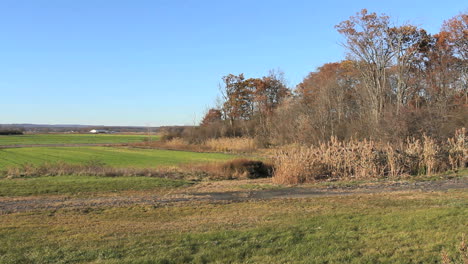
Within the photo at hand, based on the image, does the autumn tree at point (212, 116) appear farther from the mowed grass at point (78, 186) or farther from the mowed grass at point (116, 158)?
the mowed grass at point (78, 186)

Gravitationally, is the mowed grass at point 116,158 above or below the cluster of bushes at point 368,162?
below

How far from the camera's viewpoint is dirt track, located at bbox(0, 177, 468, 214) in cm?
1349

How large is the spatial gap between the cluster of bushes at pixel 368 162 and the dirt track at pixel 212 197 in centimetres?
296

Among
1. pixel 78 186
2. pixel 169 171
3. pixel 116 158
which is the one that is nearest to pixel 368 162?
pixel 169 171

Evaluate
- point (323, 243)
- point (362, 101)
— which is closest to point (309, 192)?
point (323, 243)

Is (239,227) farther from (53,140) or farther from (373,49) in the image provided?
(53,140)

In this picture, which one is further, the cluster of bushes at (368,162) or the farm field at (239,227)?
the cluster of bushes at (368,162)

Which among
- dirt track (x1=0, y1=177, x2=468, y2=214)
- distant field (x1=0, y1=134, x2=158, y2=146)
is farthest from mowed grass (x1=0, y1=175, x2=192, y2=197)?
distant field (x1=0, y1=134, x2=158, y2=146)

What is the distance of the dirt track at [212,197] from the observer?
13.5 meters

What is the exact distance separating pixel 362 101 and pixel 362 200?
36.8 meters

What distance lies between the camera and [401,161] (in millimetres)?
20594

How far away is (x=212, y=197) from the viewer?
15.3 meters

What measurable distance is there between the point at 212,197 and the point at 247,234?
7.78 m

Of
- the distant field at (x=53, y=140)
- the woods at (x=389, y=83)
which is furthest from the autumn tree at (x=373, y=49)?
the distant field at (x=53, y=140)
